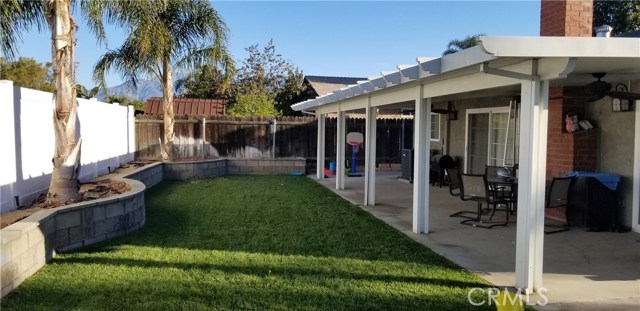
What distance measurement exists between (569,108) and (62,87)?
303 inches

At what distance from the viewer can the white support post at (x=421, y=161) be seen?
270 inches

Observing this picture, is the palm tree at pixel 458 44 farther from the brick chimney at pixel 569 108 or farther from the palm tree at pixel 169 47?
the brick chimney at pixel 569 108

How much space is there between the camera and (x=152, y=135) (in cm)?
1572

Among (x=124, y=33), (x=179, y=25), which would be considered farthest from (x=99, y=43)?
(x=179, y=25)

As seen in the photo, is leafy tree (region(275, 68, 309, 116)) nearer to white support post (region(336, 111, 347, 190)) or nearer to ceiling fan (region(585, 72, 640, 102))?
white support post (region(336, 111, 347, 190))

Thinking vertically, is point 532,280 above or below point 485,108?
below

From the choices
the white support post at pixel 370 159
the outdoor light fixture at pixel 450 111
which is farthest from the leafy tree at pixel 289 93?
the white support post at pixel 370 159

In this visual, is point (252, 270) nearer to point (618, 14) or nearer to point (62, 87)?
point (62, 87)

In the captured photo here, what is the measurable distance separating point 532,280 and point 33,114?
6723 mm

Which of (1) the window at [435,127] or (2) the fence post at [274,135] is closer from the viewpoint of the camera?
(1) the window at [435,127]

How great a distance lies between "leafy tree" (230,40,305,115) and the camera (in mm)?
28297

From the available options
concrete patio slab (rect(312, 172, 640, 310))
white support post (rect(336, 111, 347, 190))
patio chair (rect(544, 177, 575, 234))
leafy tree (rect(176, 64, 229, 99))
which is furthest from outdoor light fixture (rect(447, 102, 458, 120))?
leafy tree (rect(176, 64, 229, 99))

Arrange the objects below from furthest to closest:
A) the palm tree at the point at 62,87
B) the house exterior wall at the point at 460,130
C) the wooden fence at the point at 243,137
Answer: the wooden fence at the point at 243,137
the house exterior wall at the point at 460,130
the palm tree at the point at 62,87

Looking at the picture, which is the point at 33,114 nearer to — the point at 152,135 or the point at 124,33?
the point at 124,33
